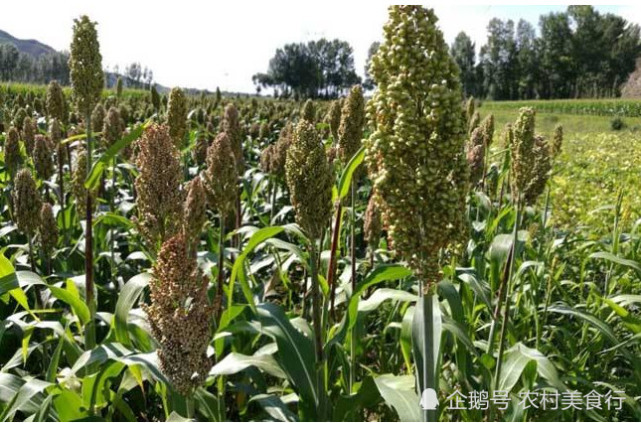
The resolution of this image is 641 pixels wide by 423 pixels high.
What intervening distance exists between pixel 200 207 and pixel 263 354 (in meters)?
0.81

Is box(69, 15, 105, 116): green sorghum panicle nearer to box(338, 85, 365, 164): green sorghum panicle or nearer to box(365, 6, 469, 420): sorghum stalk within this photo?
box(338, 85, 365, 164): green sorghum panicle

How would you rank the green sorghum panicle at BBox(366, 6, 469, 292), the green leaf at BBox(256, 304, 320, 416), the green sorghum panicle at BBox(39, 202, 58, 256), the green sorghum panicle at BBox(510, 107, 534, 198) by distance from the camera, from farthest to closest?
the green sorghum panicle at BBox(39, 202, 58, 256), the green sorghum panicle at BBox(510, 107, 534, 198), the green leaf at BBox(256, 304, 320, 416), the green sorghum panicle at BBox(366, 6, 469, 292)

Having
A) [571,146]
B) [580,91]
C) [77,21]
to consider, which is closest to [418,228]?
[77,21]

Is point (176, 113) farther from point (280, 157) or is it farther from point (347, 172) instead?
point (347, 172)

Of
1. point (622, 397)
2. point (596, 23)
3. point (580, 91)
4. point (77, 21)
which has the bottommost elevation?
point (622, 397)

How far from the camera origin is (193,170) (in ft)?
22.0

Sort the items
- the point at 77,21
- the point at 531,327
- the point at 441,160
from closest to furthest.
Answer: the point at 441,160 → the point at 77,21 → the point at 531,327

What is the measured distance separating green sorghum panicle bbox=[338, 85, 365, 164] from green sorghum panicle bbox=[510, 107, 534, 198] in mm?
820

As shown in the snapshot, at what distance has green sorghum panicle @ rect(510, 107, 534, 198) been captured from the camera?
2.59 metres

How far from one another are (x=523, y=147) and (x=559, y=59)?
91.8 meters

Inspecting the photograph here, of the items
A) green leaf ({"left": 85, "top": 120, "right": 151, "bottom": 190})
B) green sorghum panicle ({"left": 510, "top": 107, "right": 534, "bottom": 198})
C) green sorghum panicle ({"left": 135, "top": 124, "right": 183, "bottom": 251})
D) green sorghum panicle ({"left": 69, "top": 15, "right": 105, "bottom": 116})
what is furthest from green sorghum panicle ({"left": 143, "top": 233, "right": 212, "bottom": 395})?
green sorghum panicle ({"left": 69, "top": 15, "right": 105, "bottom": 116})

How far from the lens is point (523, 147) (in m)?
2.63

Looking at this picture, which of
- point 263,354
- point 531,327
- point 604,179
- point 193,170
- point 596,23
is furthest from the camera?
point 596,23

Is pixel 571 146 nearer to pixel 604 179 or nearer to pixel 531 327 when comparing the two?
pixel 604 179
